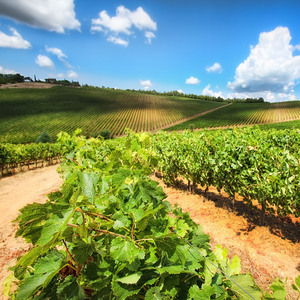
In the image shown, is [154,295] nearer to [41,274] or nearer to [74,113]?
[41,274]

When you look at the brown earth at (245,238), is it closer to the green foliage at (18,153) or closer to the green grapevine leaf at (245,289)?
the green grapevine leaf at (245,289)

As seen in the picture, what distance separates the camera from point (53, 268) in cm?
83

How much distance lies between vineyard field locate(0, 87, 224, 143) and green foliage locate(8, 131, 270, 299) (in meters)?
45.6

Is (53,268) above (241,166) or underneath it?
above

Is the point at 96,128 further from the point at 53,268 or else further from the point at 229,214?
the point at 53,268

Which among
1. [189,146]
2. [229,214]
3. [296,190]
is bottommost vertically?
[229,214]

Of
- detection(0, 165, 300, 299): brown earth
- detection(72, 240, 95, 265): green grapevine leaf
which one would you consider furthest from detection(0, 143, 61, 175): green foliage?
detection(72, 240, 95, 265): green grapevine leaf

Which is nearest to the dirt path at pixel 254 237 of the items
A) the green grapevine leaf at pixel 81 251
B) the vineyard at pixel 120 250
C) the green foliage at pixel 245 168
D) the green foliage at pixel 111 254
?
the green foliage at pixel 245 168

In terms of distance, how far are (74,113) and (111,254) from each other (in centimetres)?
6666

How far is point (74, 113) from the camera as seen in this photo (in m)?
60.8

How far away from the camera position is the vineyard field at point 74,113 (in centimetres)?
4703

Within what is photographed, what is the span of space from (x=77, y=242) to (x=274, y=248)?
504 cm

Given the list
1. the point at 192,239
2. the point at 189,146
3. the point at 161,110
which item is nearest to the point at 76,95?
the point at 161,110

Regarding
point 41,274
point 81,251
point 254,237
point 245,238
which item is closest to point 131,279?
point 81,251
